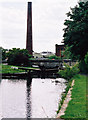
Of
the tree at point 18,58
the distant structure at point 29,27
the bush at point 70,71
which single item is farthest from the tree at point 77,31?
the distant structure at point 29,27

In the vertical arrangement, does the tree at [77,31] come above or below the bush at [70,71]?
above

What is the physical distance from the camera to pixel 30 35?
9119cm

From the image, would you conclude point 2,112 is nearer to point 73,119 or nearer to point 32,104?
point 32,104

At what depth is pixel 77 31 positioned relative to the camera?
46.0 m

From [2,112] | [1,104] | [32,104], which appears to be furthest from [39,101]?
[2,112]

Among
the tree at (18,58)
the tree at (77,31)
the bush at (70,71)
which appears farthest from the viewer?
the tree at (18,58)

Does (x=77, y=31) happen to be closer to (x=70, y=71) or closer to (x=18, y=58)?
(x=70, y=71)

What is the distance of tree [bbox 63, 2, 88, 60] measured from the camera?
151 feet

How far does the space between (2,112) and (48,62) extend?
83758mm

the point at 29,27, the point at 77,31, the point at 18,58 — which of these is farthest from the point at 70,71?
Answer: the point at 29,27

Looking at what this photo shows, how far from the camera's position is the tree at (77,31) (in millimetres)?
46031

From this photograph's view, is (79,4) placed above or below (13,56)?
above

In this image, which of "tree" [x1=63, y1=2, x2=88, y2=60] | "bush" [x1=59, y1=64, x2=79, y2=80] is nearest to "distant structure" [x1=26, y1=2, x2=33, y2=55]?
"tree" [x1=63, y1=2, x2=88, y2=60]

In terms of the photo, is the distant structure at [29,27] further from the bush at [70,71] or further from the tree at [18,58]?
the bush at [70,71]
